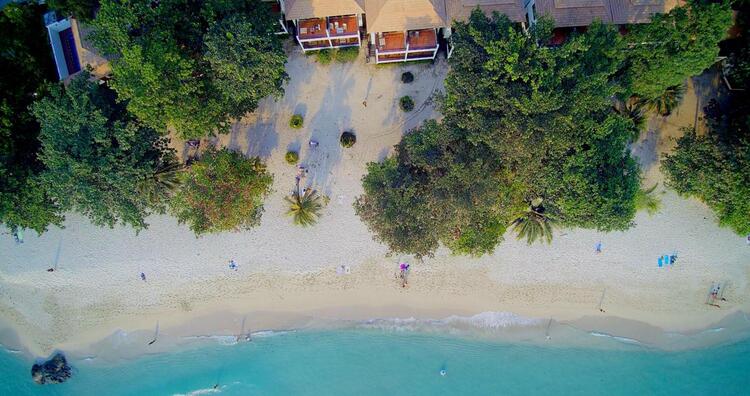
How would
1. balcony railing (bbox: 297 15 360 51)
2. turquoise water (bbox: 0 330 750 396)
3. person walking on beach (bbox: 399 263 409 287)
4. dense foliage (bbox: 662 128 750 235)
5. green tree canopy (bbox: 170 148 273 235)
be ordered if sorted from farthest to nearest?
turquoise water (bbox: 0 330 750 396) < person walking on beach (bbox: 399 263 409 287) < balcony railing (bbox: 297 15 360 51) < green tree canopy (bbox: 170 148 273 235) < dense foliage (bbox: 662 128 750 235)

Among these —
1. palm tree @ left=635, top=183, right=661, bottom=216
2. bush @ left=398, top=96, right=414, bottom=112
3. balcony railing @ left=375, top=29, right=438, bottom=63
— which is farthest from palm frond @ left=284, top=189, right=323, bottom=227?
palm tree @ left=635, top=183, right=661, bottom=216

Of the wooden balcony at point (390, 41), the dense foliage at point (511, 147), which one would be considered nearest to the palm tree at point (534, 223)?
the dense foliage at point (511, 147)

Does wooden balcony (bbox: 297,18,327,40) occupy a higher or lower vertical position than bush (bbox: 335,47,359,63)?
higher

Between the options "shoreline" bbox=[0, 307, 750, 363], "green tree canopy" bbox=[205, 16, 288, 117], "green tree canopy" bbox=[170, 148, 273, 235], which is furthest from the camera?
"shoreline" bbox=[0, 307, 750, 363]

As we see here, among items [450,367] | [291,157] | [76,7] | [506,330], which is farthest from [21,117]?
[506,330]

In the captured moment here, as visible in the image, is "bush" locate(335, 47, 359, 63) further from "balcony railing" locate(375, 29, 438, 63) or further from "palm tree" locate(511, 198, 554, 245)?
"palm tree" locate(511, 198, 554, 245)

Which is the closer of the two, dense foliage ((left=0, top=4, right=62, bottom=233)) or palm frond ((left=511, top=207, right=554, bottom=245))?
dense foliage ((left=0, top=4, right=62, bottom=233))

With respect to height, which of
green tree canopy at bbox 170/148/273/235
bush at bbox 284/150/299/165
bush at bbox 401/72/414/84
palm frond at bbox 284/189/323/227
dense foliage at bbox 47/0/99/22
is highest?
dense foliage at bbox 47/0/99/22
